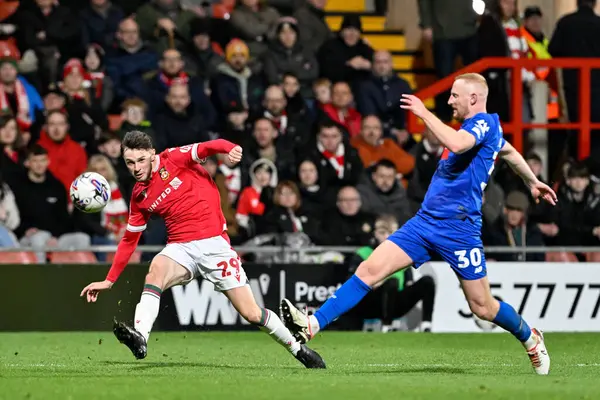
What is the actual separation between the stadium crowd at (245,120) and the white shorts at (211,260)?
537 centimetres

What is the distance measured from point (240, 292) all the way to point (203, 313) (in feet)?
17.0

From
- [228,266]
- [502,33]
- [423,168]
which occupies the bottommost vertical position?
[228,266]

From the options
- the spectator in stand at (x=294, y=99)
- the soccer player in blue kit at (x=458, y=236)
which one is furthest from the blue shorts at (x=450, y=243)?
the spectator in stand at (x=294, y=99)

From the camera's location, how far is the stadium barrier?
15.1 meters

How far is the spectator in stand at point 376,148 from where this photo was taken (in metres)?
17.5

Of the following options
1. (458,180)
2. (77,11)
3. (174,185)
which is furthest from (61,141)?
(458,180)

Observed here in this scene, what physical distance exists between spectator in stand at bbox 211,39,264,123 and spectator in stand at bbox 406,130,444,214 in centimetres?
222

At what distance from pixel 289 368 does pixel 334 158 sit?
675 centimetres

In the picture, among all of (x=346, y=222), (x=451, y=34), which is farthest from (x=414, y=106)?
(x=451, y=34)

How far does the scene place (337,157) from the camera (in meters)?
16.8

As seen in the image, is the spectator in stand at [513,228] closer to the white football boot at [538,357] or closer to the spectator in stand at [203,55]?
the spectator in stand at [203,55]

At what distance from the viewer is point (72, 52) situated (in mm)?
17594

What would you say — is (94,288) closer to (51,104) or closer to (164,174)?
(164,174)

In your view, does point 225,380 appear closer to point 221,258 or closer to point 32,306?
point 221,258
